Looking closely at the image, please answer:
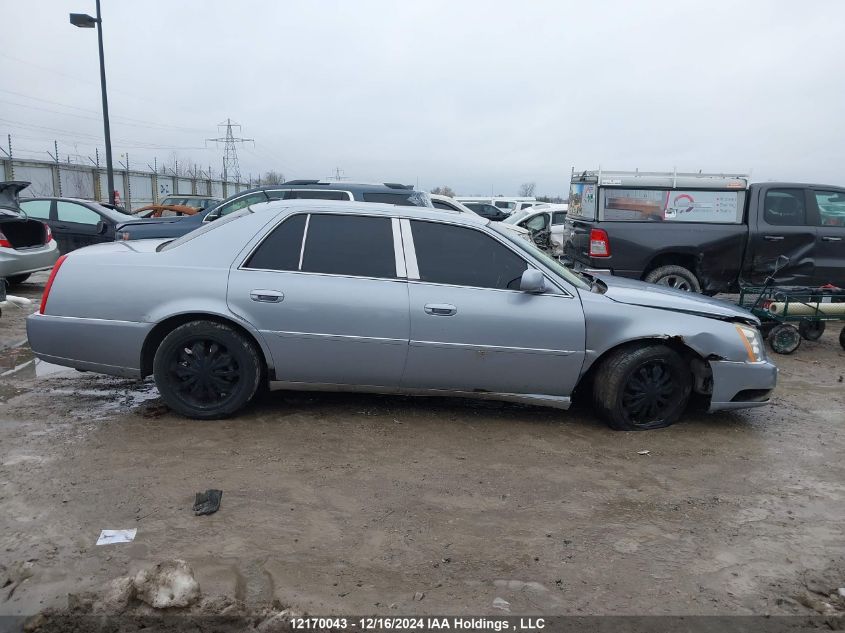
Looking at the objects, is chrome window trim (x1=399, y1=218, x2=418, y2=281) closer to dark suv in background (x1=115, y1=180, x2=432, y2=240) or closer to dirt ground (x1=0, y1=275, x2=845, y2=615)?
dirt ground (x1=0, y1=275, x2=845, y2=615)

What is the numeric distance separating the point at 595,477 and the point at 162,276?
3.19m

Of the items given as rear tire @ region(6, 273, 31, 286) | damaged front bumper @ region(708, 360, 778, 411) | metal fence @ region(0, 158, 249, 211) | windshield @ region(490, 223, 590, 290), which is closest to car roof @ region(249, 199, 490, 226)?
windshield @ region(490, 223, 590, 290)

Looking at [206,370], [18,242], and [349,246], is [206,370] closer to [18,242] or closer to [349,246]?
[349,246]

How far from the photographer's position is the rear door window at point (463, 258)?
4.52 metres

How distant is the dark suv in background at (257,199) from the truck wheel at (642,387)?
537 cm

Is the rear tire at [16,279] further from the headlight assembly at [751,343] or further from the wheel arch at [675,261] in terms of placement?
the headlight assembly at [751,343]

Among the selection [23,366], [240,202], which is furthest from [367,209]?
[240,202]

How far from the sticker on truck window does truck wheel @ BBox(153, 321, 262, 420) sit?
5.63 meters

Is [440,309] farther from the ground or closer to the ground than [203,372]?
farther from the ground

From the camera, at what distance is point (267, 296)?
14.3ft

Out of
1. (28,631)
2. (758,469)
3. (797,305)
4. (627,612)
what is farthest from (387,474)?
(797,305)

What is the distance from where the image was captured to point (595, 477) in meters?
3.92

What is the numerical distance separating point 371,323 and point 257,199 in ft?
20.6

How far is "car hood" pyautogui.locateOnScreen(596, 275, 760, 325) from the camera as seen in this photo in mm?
4652
